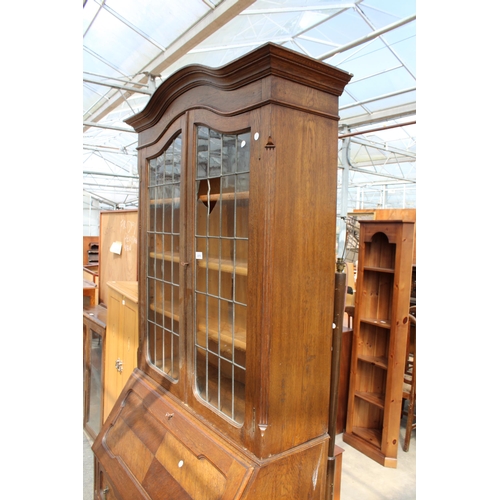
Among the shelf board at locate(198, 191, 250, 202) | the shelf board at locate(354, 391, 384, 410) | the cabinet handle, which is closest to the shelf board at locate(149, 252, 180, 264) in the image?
the shelf board at locate(198, 191, 250, 202)

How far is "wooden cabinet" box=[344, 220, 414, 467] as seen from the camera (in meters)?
2.45

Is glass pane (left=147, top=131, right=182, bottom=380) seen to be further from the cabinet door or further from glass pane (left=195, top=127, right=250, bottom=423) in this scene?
the cabinet door

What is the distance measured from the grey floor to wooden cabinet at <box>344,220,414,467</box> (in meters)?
0.07

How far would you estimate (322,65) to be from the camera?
1223 mm

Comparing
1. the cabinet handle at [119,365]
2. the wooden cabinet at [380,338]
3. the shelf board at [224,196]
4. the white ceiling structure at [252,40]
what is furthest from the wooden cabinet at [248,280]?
the white ceiling structure at [252,40]

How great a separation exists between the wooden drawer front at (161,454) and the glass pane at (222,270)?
158mm

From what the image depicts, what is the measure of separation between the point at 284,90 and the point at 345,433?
8.24 feet

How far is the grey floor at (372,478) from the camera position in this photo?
7.14 feet

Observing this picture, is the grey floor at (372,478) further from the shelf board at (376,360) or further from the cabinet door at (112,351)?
the shelf board at (376,360)

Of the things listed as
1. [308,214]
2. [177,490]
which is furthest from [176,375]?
[308,214]

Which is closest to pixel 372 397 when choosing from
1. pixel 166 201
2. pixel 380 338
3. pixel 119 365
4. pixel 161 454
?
pixel 380 338

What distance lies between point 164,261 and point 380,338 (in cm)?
175

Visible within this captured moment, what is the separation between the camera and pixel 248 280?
1.28 metres

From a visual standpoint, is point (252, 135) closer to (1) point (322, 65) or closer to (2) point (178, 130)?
(1) point (322, 65)
